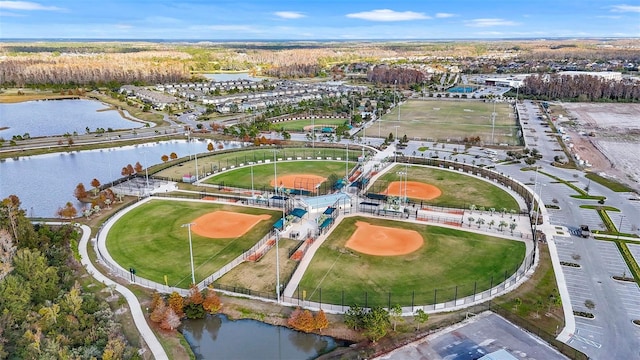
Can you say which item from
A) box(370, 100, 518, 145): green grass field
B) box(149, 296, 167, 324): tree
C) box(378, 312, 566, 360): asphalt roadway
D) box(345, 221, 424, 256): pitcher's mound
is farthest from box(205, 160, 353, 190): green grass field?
box(378, 312, 566, 360): asphalt roadway

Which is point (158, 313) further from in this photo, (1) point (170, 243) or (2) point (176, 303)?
(1) point (170, 243)

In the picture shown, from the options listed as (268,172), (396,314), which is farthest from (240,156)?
(396,314)

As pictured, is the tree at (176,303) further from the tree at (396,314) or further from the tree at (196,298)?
the tree at (396,314)

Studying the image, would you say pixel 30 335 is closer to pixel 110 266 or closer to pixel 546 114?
pixel 110 266

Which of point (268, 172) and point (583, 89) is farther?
point (583, 89)

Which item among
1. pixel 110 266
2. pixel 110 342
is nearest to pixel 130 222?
pixel 110 266

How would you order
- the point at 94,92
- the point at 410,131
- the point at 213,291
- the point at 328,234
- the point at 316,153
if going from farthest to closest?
the point at 94,92 → the point at 410,131 → the point at 316,153 → the point at 328,234 → the point at 213,291

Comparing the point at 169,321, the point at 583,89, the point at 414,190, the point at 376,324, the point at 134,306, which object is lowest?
the point at 134,306

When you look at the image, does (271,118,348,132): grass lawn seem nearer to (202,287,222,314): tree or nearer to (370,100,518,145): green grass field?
(370,100,518,145): green grass field
